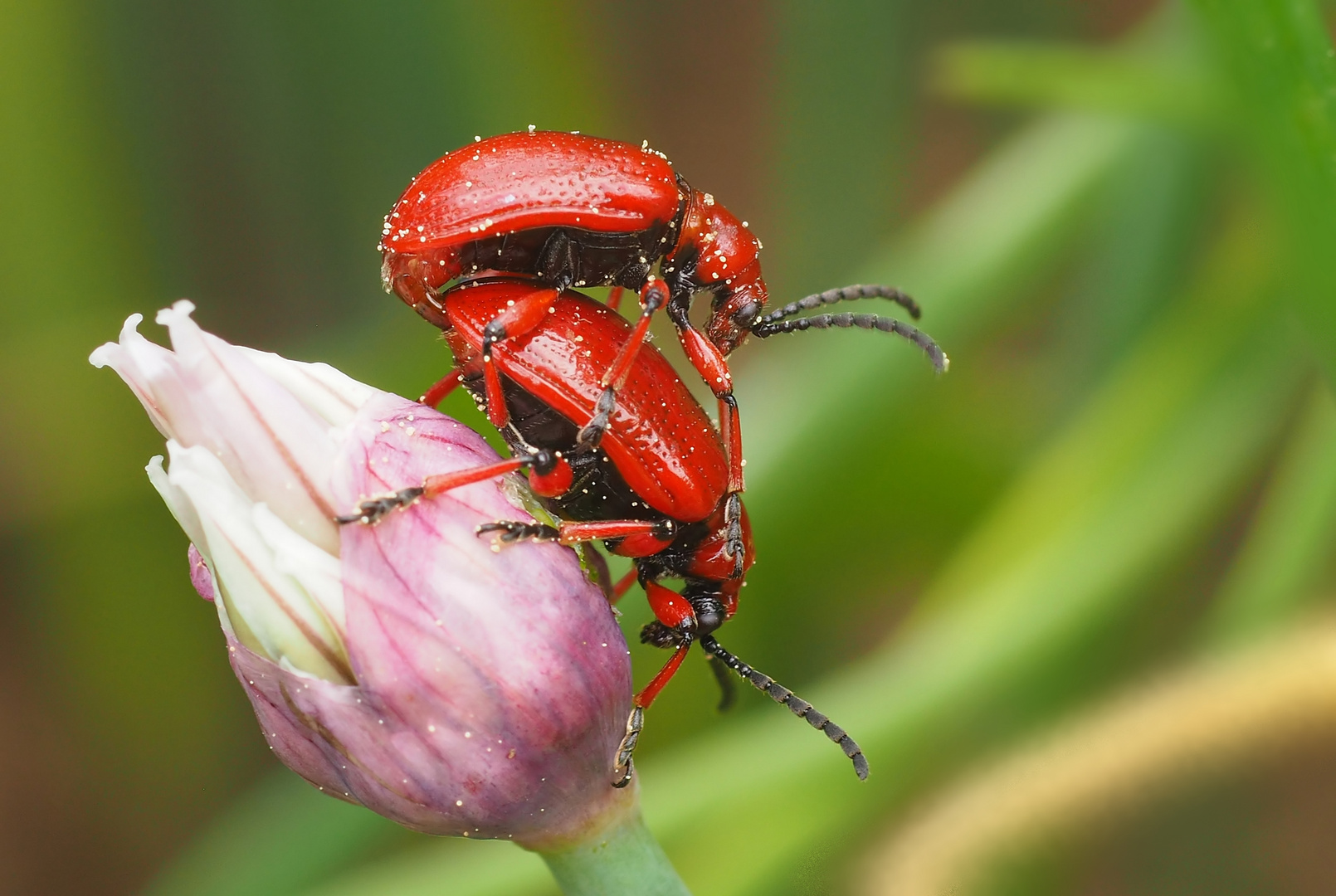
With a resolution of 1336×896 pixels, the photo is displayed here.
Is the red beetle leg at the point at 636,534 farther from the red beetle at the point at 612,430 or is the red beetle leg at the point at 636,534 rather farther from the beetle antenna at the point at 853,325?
the beetle antenna at the point at 853,325

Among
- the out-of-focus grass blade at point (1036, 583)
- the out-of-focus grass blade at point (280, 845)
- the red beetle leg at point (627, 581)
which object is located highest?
the red beetle leg at point (627, 581)

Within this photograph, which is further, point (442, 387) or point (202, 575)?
point (442, 387)

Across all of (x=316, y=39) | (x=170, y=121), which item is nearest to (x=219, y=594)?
(x=316, y=39)

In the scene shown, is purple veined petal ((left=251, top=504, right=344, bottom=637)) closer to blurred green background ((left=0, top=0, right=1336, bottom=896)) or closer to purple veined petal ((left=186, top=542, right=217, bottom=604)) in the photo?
purple veined petal ((left=186, top=542, right=217, bottom=604))

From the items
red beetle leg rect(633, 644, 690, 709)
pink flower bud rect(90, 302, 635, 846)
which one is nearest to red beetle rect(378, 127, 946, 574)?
red beetle leg rect(633, 644, 690, 709)

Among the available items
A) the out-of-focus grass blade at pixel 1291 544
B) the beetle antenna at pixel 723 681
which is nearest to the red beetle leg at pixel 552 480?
the beetle antenna at pixel 723 681

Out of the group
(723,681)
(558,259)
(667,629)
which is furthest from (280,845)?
(558,259)

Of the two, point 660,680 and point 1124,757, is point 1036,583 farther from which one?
point 660,680
